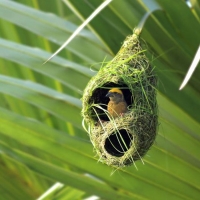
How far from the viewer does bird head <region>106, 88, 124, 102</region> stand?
287cm

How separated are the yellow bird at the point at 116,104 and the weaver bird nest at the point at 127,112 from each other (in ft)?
0.08

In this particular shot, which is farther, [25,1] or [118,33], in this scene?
[25,1]

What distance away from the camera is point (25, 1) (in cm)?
400

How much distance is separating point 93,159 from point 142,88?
1.45ft

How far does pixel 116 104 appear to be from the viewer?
9.30 ft

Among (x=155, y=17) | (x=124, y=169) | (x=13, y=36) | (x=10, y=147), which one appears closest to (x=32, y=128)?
(x=10, y=147)

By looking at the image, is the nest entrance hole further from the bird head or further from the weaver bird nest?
the bird head

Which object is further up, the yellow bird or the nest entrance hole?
the yellow bird

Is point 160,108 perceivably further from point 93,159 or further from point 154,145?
point 93,159

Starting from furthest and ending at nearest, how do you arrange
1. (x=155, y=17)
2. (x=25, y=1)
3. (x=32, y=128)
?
(x=25, y=1) → (x=32, y=128) → (x=155, y=17)

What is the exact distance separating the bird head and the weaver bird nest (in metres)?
0.03

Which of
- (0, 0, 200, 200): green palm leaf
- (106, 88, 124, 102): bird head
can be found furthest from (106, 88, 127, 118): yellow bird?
(0, 0, 200, 200): green palm leaf

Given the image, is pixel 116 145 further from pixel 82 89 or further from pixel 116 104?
pixel 82 89

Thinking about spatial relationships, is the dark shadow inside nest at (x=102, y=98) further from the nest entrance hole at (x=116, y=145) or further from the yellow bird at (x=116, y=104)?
the nest entrance hole at (x=116, y=145)
